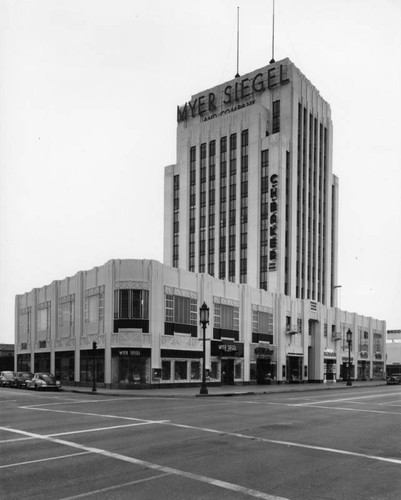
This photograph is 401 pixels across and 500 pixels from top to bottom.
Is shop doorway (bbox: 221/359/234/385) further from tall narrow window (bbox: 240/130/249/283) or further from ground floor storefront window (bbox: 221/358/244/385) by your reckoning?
tall narrow window (bbox: 240/130/249/283)

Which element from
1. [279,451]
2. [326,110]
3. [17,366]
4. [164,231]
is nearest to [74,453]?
[279,451]

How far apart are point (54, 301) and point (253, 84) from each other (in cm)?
4668

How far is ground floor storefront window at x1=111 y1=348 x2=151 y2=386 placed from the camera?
44.7m

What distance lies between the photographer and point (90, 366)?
4872cm

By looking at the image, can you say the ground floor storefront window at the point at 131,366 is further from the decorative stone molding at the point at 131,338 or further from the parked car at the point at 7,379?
the parked car at the point at 7,379

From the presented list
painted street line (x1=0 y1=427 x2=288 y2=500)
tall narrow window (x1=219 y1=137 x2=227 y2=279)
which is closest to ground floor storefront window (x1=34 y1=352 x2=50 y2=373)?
tall narrow window (x1=219 y1=137 x2=227 y2=279)

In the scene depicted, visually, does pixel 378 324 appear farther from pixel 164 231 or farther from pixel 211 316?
pixel 211 316

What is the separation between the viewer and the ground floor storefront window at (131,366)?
4466 centimetres

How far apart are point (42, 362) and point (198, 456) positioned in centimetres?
4930

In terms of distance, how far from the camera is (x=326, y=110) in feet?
297

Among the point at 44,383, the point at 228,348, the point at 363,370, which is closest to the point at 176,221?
the point at 363,370

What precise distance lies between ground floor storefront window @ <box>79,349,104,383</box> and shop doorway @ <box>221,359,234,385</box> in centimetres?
1215

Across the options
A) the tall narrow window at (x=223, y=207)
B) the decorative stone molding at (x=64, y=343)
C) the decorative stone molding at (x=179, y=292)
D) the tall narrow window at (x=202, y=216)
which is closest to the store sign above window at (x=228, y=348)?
the decorative stone molding at (x=179, y=292)

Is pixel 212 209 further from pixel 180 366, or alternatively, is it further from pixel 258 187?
pixel 180 366
